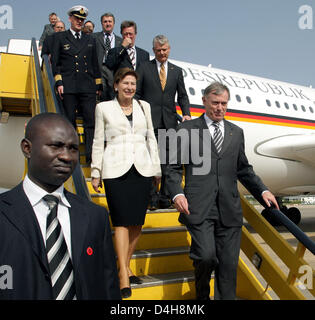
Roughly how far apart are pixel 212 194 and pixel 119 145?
0.86 m

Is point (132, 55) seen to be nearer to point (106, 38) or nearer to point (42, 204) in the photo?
point (106, 38)

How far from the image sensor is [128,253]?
3236 mm

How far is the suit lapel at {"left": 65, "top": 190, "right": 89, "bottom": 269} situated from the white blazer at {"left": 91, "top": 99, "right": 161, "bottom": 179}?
1.51 m

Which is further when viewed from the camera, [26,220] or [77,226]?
[77,226]

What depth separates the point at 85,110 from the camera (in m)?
4.80

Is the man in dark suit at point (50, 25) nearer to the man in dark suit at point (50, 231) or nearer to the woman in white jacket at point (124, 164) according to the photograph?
the woman in white jacket at point (124, 164)

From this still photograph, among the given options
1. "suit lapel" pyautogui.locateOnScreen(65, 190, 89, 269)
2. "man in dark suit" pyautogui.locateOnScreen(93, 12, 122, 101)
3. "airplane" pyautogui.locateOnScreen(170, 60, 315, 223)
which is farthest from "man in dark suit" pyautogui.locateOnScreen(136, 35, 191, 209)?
"airplane" pyautogui.locateOnScreen(170, 60, 315, 223)

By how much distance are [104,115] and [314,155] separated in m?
7.85

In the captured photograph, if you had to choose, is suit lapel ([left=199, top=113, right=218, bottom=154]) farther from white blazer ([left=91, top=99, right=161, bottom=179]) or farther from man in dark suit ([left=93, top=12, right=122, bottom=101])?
man in dark suit ([left=93, top=12, right=122, bottom=101])

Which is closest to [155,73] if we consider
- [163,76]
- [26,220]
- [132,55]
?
[163,76]

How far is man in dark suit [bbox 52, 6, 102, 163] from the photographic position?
187 inches
